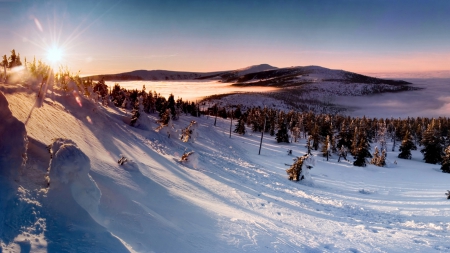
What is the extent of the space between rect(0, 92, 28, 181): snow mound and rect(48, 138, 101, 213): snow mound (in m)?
0.75

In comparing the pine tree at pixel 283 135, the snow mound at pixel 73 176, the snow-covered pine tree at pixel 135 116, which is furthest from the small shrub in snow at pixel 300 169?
the pine tree at pixel 283 135

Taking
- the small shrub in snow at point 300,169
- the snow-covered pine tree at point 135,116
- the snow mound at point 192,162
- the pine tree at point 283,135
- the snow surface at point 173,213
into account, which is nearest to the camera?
the snow surface at point 173,213

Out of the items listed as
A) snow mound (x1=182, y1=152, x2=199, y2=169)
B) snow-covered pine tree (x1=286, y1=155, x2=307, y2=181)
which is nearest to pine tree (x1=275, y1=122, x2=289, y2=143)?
snow-covered pine tree (x1=286, y1=155, x2=307, y2=181)

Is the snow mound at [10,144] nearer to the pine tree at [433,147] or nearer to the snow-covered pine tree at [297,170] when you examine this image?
the snow-covered pine tree at [297,170]

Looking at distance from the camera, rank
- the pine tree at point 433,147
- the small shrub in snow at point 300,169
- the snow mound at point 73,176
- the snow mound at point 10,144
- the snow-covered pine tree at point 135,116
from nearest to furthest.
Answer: the snow mound at point 10,144 < the snow mound at point 73,176 < the small shrub in snow at point 300,169 < the snow-covered pine tree at point 135,116 < the pine tree at point 433,147

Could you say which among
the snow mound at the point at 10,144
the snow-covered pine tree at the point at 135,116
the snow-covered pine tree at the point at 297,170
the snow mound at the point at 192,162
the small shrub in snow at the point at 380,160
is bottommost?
the small shrub in snow at the point at 380,160

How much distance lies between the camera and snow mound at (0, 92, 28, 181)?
6.04 m

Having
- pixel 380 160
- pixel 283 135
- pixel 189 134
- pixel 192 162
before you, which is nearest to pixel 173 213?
pixel 192 162

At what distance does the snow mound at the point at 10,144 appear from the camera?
6.04 m

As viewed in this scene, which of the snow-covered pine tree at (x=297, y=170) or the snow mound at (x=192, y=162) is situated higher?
the snow mound at (x=192, y=162)

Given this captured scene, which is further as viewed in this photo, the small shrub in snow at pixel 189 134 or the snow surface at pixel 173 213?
the small shrub in snow at pixel 189 134

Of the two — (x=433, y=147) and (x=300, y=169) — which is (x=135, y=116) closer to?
(x=300, y=169)

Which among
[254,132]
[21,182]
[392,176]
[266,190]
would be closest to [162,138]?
[266,190]

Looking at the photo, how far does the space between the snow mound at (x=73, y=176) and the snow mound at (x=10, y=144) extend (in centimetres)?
75
